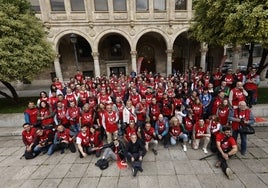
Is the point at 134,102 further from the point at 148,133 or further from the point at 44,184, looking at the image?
the point at 44,184

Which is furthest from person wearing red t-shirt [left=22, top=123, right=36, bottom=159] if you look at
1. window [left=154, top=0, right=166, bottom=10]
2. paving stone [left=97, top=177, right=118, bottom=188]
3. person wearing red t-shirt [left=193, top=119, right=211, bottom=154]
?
window [left=154, top=0, right=166, bottom=10]

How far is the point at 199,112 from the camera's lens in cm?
614

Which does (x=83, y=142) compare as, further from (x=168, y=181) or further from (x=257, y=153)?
(x=257, y=153)

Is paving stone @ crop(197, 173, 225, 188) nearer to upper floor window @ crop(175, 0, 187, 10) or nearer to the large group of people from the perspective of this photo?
the large group of people

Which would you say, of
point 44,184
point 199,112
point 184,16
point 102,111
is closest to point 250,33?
point 199,112

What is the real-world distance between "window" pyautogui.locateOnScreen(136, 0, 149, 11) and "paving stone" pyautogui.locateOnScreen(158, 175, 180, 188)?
53.6 ft

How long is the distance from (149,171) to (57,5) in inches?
694

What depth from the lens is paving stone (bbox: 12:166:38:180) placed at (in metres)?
4.83

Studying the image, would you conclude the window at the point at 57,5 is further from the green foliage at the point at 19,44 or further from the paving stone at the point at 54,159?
the paving stone at the point at 54,159

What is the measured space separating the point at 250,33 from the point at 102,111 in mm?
7382

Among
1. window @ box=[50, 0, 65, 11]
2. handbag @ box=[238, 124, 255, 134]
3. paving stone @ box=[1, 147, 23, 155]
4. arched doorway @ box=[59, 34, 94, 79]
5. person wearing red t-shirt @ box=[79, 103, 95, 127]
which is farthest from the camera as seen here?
arched doorway @ box=[59, 34, 94, 79]

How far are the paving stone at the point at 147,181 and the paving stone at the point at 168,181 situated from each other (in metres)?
0.13

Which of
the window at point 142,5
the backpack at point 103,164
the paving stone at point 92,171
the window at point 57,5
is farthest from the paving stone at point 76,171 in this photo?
the window at point 57,5

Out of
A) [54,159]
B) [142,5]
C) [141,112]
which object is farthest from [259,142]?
[142,5]
